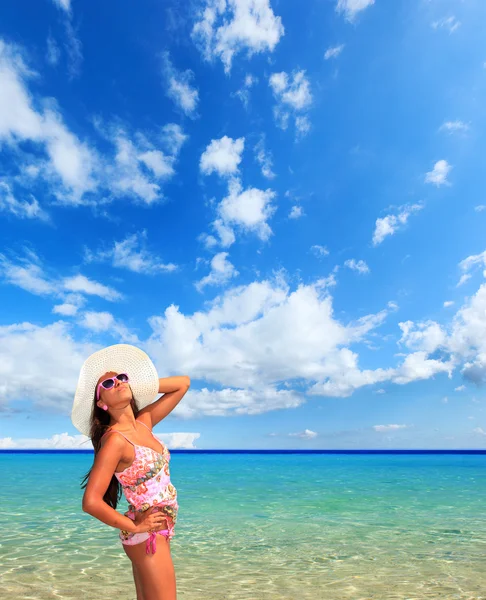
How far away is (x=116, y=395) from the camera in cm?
372

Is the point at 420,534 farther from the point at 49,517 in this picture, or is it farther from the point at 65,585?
the point at 49,517

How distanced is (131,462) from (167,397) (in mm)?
846

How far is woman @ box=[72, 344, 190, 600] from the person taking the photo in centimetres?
331

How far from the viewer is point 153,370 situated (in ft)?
13.4

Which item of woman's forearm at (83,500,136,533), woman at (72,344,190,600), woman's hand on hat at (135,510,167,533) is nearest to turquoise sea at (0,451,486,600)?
woman at (72,344,190,600)

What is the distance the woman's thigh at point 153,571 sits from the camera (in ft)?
11.3

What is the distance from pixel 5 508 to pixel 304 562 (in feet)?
43.2

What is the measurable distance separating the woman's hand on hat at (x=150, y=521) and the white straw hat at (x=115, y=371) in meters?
0.85

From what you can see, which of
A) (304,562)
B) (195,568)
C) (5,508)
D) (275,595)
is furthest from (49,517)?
(275,595)

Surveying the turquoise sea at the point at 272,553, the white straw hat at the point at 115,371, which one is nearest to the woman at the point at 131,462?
the white straw hat at the point at 115,371

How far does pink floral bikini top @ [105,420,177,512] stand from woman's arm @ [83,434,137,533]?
0.12m

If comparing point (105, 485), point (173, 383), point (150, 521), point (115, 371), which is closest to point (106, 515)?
point (105, 485)

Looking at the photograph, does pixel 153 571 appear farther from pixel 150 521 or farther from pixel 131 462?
pixel 131 462

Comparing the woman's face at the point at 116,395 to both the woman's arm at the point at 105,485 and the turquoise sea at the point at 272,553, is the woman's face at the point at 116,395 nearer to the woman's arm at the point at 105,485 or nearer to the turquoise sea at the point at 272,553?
the woman's arm at the point at 105,485
